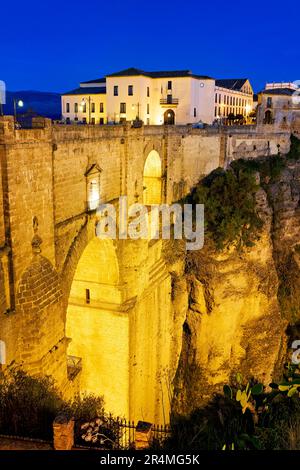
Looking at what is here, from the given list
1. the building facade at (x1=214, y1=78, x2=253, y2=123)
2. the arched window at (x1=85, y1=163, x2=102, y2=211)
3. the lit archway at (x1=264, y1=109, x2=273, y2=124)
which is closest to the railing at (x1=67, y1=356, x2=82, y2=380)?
the arched window at (x1=85, y1=163, x2=102, y2=211)

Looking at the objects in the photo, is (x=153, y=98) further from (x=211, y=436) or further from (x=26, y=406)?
(x=211, y=436)

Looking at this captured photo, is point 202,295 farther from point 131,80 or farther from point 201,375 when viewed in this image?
point 131,80

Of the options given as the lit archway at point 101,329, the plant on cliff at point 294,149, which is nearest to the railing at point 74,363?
the lit archway at point 101,329

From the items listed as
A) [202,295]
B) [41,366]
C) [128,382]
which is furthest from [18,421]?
[202,295]

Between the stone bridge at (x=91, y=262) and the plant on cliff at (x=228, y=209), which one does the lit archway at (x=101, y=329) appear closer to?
the stone bridge at (x=91, y=262)

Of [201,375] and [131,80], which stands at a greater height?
[131,80]

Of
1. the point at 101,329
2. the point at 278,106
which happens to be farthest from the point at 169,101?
the point at 101,329

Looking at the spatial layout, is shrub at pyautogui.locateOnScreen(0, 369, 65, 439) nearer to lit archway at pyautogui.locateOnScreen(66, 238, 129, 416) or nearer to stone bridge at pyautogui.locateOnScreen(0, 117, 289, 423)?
stone bridge at pyautogui.locateOnScreen(0, 117, 289, 423)
